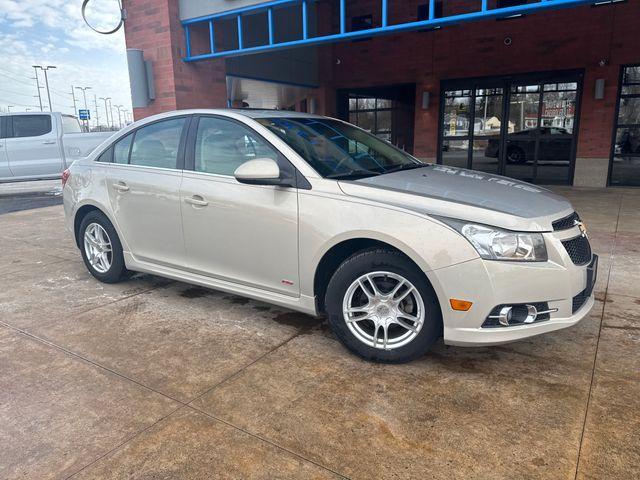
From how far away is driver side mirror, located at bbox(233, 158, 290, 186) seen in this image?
3.21 meters

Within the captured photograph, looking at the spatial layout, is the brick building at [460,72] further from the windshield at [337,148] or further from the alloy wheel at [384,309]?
the alloy wheel at [384,309]


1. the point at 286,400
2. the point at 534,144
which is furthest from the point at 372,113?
the point at 286,400

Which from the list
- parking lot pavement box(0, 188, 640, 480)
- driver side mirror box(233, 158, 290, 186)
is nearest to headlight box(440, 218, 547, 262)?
parking lot pavement box(0, 188, 640, 480)

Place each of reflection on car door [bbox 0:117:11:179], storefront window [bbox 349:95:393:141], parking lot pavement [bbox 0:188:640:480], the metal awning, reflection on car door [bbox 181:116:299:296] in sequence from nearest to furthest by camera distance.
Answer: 1. parking lot pavement [bbox 0:188:640:480]
2. reflection on car door [bbox 181:116:299:296]
3. the metal awning
4. reflection on car door [bbox 0:117:11:179]
5. storefront window [bbox 349:95:393:141]

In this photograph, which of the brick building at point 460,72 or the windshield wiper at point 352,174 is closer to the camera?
the windshield wiper at point 352,174

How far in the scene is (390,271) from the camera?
9.77 feet

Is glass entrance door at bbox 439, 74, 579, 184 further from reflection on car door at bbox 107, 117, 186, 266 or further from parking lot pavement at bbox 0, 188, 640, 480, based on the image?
reflection on car door at bbox 107, 117, 186, 266

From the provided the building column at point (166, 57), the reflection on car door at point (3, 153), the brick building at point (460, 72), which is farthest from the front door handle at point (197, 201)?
the reflection on car door at point (3, 153)

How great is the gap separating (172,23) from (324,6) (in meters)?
6.67

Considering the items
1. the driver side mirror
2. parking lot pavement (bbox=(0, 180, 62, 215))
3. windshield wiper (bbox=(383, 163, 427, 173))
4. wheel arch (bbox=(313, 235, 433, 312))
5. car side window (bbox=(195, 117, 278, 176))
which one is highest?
car side window (bbox=(195, 117, 278, 176))

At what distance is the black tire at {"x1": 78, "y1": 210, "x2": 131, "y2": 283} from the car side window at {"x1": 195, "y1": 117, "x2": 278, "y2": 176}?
1.34 metres

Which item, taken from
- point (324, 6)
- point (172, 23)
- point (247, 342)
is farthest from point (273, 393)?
point (324, 6)

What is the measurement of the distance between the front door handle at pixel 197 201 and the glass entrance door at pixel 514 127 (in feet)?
36.5

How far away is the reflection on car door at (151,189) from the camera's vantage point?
13.1 ft
